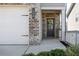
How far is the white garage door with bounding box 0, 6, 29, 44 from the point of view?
37.6ft

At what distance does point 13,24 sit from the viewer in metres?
11.5

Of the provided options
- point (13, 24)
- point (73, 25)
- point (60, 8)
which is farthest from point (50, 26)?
point (13, 24)

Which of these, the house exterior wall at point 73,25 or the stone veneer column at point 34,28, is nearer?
the house exterior wall at point 73,25

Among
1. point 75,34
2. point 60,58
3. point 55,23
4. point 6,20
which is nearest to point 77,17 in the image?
point 75,34

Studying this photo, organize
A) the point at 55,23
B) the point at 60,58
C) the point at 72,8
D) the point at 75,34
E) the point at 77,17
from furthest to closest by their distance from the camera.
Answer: the point at 55,23 → the point at 72,8 → the point at 77,17 → the point at 75,34 → the point at 60,58

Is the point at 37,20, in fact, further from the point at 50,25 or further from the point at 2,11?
the point at 50,25

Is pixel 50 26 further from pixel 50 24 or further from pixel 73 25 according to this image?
pixel 73 25

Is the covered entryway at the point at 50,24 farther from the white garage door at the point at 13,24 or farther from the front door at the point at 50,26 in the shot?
the white garage door at the point at 13,24

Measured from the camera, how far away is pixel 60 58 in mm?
3535

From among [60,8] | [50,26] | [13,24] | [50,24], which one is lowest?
[50,26]

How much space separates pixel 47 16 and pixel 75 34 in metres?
11.5

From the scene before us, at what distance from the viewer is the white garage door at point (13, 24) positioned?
11.5m

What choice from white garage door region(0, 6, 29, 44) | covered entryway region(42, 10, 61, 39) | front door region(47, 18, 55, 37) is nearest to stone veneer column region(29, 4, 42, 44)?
white garage door region(0, 6, 29, 44)

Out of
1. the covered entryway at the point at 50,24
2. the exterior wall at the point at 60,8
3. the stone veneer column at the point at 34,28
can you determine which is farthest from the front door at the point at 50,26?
the stone veneer column at the point at 34,28
